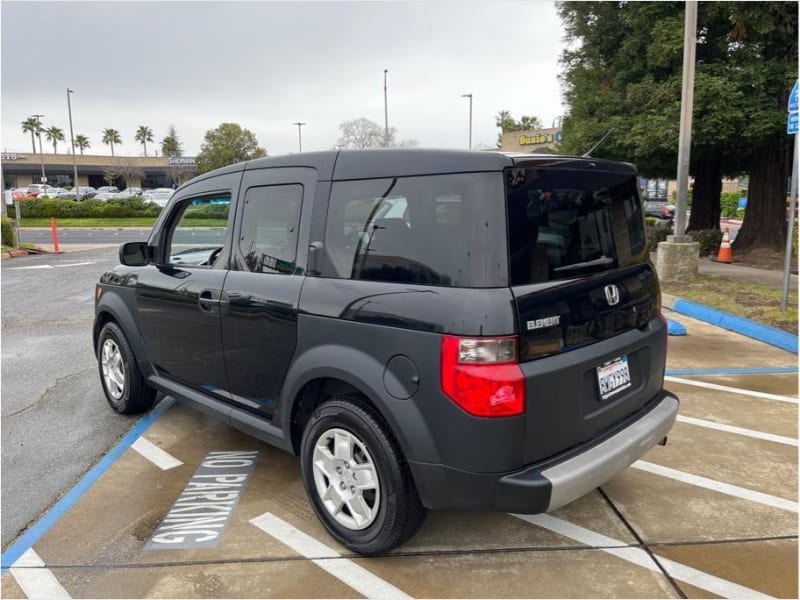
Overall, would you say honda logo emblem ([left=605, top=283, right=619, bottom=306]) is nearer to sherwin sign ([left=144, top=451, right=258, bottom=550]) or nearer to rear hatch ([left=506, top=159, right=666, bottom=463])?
rear hatch ([left=506, top=159, right=666, bottom=463])

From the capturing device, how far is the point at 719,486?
3.54 m

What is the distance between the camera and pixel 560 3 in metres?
16.4

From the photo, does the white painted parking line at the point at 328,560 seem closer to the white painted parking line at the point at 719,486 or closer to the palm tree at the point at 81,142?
the white painted parking line at the point at 719,486

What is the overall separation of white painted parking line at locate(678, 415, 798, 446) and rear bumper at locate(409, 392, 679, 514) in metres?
2.12

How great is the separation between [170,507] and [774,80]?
44.4ft

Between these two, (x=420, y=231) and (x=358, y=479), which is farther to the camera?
(x=358, y=479)

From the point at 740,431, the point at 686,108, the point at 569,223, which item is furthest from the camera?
the point at 686,108

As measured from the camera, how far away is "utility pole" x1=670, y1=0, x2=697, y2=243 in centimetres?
1027

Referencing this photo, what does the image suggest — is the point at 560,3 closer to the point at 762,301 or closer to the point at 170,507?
the point at 762,301

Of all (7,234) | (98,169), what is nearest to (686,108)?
(7,234)

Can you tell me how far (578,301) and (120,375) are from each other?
3.74 meters

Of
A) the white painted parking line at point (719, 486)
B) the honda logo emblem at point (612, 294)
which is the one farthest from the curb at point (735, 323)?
the honda logo emblem at point (612, 294)

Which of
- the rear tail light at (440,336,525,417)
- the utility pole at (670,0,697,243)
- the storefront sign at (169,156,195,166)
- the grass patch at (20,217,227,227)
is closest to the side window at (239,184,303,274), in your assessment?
the rear tail light at (440,336,525,417)

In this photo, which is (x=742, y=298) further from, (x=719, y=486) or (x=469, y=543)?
(x=469, y=543)
